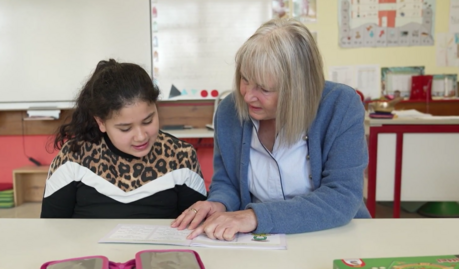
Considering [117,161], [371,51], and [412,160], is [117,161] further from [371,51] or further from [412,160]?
[371,51]

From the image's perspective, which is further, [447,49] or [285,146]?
[447,49]

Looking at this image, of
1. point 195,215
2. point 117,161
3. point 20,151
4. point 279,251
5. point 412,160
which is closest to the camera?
point 279,251

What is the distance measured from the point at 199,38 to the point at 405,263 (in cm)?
291

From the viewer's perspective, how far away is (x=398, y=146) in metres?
2.60

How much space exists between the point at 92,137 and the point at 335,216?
77 centimetres

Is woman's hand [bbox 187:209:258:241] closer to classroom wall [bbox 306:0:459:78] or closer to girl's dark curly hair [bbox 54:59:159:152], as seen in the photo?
girl's dark curly hair [bbox 54:59:159:152]

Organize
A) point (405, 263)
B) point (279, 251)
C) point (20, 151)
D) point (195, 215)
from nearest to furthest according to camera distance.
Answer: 1. point (405, 263)
2. point (279, 251)
3. point (195, 215)
4. point (20, 151)

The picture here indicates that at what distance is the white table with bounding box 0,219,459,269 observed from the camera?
2.62 ft

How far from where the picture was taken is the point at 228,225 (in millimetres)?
930

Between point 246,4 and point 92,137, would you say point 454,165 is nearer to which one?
point 246,4

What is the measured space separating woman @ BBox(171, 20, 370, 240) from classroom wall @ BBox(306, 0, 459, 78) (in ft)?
7.45

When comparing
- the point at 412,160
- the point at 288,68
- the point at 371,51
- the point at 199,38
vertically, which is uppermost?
Answer: the point at 199,38

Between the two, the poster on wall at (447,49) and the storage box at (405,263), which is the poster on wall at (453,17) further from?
the storage box at (405,263)

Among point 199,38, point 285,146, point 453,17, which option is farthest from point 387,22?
point 285,146
